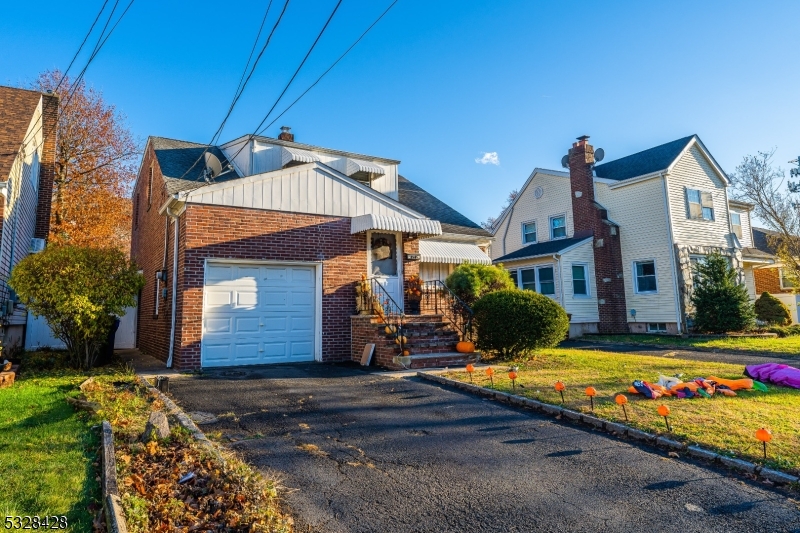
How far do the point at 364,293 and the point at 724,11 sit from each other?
30.4 feet

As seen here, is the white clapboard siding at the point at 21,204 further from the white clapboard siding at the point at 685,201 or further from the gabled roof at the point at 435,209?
the white clapboard siding at the point at 685,201

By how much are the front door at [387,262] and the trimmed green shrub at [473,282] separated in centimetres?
163

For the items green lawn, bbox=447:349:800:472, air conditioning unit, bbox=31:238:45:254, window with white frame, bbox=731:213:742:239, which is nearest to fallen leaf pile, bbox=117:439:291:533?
green lawn, bbox=447:349:800:472

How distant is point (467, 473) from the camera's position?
14.2 feet

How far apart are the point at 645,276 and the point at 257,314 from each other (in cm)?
1673

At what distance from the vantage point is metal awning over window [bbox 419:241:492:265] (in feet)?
54.6

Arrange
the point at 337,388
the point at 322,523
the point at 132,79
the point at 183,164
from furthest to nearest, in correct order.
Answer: the point at 183,164
the point at 132,79
the point at 337,388
the point at 322,523

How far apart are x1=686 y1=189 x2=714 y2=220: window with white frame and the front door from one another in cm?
1466

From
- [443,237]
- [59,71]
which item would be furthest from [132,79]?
[59,71]

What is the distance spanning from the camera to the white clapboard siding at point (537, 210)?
22891 millimetres

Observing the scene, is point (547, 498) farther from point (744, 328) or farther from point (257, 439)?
point (744, 328)

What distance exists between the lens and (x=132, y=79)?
11062mm

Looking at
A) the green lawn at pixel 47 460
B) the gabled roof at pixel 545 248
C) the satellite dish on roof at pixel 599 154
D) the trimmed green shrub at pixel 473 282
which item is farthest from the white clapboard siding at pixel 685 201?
the green lawn at pixel 47 460

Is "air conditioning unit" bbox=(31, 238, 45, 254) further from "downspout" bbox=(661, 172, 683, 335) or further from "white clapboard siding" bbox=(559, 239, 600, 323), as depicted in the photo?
"downspout" bbox=(661, 172, 683, 335)
